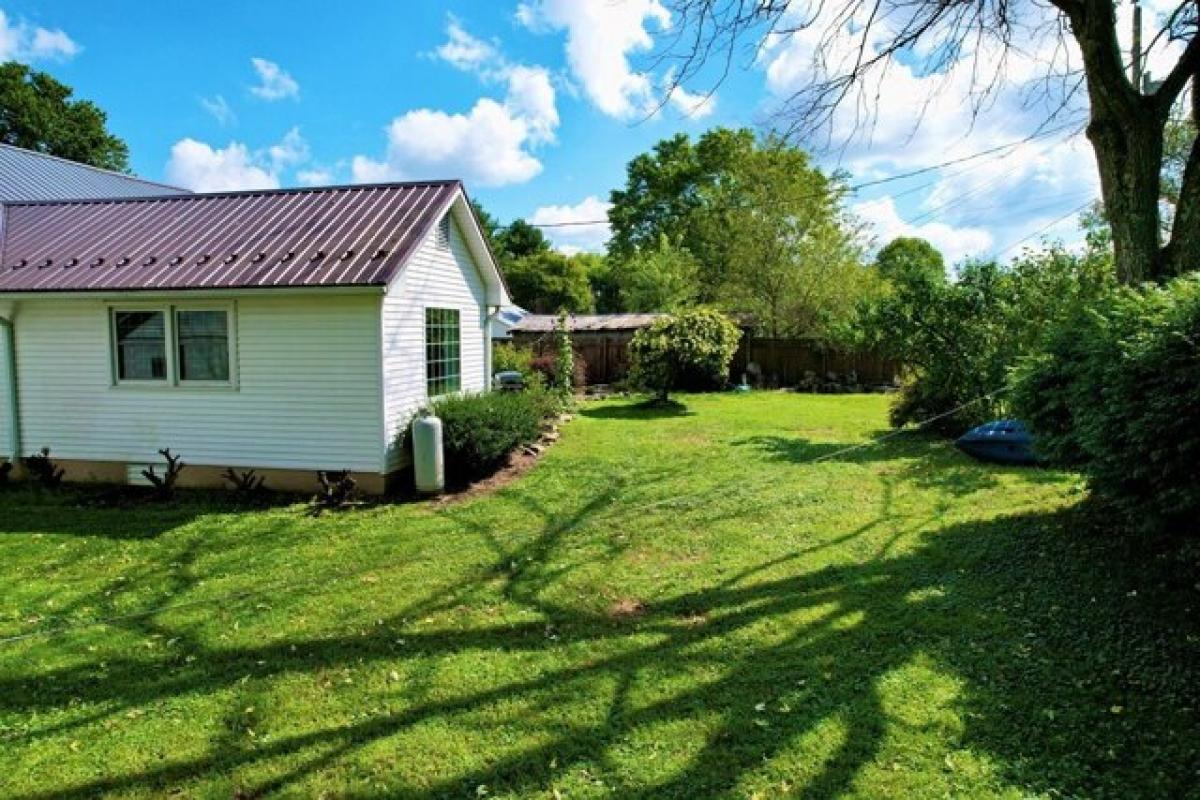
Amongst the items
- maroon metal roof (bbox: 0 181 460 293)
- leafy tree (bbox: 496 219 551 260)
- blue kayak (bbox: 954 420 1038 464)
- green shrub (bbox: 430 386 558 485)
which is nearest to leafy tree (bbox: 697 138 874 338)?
blue kayak (bbox: 954 420 1038 464)

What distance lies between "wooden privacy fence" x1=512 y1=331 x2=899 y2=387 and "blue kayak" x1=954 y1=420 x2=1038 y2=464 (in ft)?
38.3

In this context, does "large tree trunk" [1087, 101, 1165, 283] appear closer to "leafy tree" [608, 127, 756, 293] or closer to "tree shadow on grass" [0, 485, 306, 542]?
"tree shadow on grass" [0, 485, 306, 542]

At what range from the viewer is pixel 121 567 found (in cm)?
637

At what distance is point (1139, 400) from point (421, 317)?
8.03m

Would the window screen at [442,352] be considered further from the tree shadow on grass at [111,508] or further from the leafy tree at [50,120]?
the leafy tree at [50,120]

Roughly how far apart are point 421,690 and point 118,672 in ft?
6.58

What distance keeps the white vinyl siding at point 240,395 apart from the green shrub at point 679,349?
29.6 ft

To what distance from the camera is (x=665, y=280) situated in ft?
101

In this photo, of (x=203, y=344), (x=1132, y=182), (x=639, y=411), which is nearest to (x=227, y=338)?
(x=203, y=344)

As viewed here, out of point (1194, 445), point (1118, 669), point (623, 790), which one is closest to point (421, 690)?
point (623, 790)

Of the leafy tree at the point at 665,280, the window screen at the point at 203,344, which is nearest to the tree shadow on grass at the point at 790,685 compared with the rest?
the window screen at the point at 203,344

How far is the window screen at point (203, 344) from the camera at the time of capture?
9031 mm

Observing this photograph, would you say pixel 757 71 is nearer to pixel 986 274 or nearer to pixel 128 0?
pixel 986 274

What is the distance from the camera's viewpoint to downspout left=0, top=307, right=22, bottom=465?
951 centimetres
